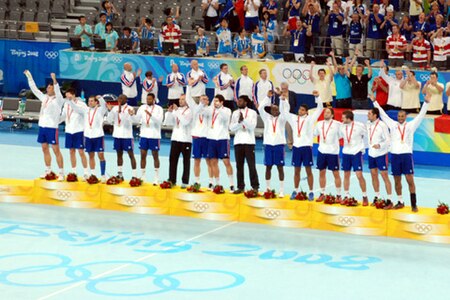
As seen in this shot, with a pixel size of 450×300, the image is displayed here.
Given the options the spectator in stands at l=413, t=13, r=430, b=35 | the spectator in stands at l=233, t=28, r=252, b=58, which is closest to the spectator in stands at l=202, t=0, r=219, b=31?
the spectator in stands at l=233, t=28, r=252, b=58

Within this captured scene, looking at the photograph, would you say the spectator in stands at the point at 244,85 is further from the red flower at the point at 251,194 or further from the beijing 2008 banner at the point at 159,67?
the red flower at the point at 251,194

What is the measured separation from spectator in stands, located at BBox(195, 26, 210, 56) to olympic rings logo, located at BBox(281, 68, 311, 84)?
3028mm

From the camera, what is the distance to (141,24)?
3403 cm

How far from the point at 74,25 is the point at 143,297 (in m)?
22.3

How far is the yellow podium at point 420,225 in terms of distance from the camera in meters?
19.7

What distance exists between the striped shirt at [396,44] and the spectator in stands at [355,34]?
1.13 metres

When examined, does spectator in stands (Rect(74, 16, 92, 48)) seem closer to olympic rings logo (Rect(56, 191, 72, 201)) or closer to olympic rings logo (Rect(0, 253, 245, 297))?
olympic rings logo (Rect(56, 191, 72, 201))

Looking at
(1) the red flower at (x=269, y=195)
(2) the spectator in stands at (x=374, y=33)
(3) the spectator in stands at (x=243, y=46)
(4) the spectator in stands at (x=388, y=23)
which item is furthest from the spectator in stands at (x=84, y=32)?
(1) the red flower at (x=269, y=195)

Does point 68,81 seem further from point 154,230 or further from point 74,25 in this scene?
point 154,230

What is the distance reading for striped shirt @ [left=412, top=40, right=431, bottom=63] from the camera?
29005 mm

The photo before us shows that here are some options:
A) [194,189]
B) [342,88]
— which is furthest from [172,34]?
[194,189]

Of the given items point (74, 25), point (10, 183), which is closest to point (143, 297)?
point (10, 183)

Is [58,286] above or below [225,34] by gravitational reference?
below

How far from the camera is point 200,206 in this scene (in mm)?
21656
